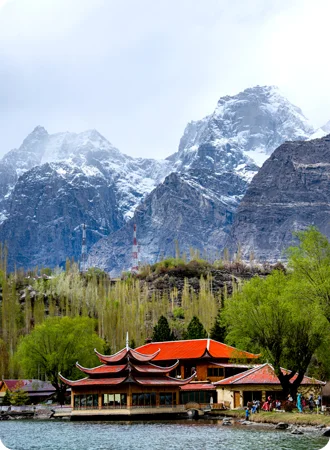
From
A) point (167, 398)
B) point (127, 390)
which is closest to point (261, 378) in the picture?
point (167, 398)

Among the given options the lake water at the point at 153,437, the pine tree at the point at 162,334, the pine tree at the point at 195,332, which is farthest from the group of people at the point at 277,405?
the pine tree at the point at 162,334

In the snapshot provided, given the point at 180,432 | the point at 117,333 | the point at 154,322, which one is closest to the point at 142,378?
the point at 180,432

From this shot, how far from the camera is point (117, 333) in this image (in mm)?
70375

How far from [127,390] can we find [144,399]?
1.38 metres

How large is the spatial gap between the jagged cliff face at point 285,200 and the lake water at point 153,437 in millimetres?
143864

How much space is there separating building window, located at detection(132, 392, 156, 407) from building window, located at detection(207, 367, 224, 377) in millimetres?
7648

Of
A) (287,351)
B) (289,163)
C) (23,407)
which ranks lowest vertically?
(23,407)

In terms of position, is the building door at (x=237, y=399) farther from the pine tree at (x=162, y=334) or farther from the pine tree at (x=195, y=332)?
the pine tree at (x=162, y=334)

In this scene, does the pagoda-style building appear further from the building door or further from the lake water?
the lake water

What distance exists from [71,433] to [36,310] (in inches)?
1538

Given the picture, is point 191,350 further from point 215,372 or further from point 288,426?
point 288,426

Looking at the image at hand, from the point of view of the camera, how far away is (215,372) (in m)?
52.1

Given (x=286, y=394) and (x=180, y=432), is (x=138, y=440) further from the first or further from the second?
(x=286, y=394)

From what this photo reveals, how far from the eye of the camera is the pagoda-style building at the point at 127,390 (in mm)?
44000
